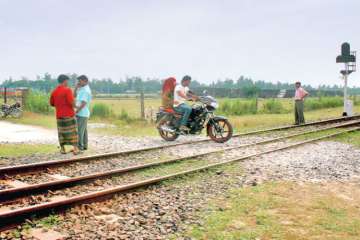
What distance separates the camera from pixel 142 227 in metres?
5.30

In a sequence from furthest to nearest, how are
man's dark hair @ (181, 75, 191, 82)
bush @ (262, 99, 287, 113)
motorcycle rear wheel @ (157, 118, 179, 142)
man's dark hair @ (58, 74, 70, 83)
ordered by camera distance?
bush @ (262, 99, 287, 113) → motorcycle rear wheel @ (157, 118, 179, 142) → man's dark hair @ (181, 75, 191, 82) → man's dark hair @ (58, 74, 70, 83)

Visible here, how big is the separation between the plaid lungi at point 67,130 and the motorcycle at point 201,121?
3549 mm

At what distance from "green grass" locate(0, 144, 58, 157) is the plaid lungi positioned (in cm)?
106

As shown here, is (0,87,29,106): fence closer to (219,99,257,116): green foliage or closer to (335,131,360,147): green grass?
(219,99,257,116): green foliage

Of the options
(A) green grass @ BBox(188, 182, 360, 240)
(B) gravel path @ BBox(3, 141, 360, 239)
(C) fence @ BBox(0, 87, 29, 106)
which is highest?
(C) fence @ BBox(0, 87, 29, 106)

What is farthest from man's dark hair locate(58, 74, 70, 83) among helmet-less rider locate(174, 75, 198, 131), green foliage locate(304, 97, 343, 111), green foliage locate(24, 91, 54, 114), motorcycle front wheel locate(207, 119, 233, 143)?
green foliage locate(304, 97, 343, 111)

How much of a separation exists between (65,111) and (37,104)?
61.8 feet

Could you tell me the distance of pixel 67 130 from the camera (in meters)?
10.4

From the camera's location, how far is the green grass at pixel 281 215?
16.9 ft

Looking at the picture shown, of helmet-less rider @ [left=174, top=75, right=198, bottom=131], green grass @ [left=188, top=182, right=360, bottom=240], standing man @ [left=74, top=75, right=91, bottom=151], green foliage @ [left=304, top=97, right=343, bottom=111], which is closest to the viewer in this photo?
green grass @ [left=188, top=182, right=360, bottom=240]

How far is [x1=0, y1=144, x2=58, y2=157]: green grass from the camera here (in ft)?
35.9

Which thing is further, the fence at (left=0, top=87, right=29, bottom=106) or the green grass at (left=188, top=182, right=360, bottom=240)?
the fence at (left=0, top=87, right=29, bottom=106)

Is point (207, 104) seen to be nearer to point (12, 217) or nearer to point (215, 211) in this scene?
point (215, 211)

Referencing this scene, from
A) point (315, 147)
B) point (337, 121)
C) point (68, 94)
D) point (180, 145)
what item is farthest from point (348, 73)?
point (68, 94)
